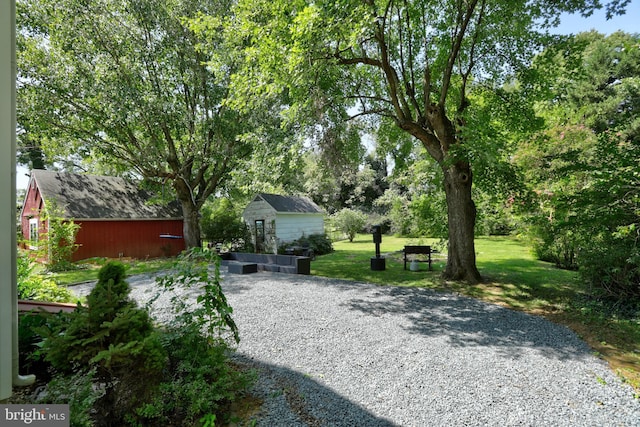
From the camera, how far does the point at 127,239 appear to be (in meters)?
16.3

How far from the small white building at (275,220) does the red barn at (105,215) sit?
4.14 meters

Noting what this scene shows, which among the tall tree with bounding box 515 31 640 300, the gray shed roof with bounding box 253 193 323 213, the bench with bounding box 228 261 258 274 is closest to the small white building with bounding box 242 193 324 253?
the gray shed roof with bounding box 253 193 323 213

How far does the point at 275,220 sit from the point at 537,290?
1148cm

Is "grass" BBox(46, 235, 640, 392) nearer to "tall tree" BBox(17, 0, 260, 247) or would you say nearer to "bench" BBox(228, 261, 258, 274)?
"bench" BBox(228, 261, 258, 274)

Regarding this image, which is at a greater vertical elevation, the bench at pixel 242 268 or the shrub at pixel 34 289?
the shrub at pixel 34 289

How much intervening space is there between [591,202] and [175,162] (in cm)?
1516

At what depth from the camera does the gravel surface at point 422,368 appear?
299 cm

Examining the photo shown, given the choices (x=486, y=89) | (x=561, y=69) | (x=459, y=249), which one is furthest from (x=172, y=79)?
(x=561, y=69)

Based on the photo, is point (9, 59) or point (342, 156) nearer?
point (9, 59)

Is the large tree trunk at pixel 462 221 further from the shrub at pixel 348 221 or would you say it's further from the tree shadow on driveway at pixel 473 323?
the shrub at pixel 348 221

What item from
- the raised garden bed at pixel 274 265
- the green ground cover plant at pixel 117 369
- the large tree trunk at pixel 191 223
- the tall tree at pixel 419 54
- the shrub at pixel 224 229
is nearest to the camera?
the green ground cover plant at pixel 117 369

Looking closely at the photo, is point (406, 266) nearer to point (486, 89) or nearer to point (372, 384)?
point (486, 89)

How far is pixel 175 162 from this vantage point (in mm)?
15062

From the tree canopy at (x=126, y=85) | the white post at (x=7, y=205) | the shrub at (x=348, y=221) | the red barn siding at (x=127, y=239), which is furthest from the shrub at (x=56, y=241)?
the shrub at (x=348, y=221)
